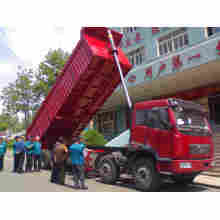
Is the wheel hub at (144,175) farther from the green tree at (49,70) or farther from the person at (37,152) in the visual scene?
the green tree at (49,70)

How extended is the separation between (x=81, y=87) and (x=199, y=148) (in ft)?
13.9

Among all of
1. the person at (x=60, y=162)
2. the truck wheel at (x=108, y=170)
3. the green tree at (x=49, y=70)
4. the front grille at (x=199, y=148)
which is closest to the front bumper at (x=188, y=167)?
the front grille at (x=199, y=148)

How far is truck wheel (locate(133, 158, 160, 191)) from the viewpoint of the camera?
19.2 feet

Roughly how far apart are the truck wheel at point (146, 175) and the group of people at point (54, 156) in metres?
1.51

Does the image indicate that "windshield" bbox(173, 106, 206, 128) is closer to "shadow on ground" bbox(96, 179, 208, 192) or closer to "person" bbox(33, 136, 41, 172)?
"shadow on ground" bbox(96, 179, 208, 192)

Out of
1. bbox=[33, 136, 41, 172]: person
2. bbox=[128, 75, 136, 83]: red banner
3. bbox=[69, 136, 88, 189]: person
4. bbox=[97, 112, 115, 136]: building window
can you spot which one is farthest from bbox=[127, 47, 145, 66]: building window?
bbox=[69, 136, 88, 189]: person

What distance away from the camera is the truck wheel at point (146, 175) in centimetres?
584

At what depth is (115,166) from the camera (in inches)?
274

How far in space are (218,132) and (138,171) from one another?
571cm

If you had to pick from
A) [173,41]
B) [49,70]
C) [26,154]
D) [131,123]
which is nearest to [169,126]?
[131,123]

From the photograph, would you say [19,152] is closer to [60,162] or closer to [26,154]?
[26,154]

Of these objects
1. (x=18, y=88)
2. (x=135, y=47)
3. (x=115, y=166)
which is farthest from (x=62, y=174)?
(x=18, y=88)

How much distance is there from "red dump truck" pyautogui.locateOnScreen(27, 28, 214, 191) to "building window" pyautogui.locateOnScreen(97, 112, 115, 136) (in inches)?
318

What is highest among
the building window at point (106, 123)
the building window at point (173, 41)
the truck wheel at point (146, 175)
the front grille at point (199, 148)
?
the building window at point (173, 41)
